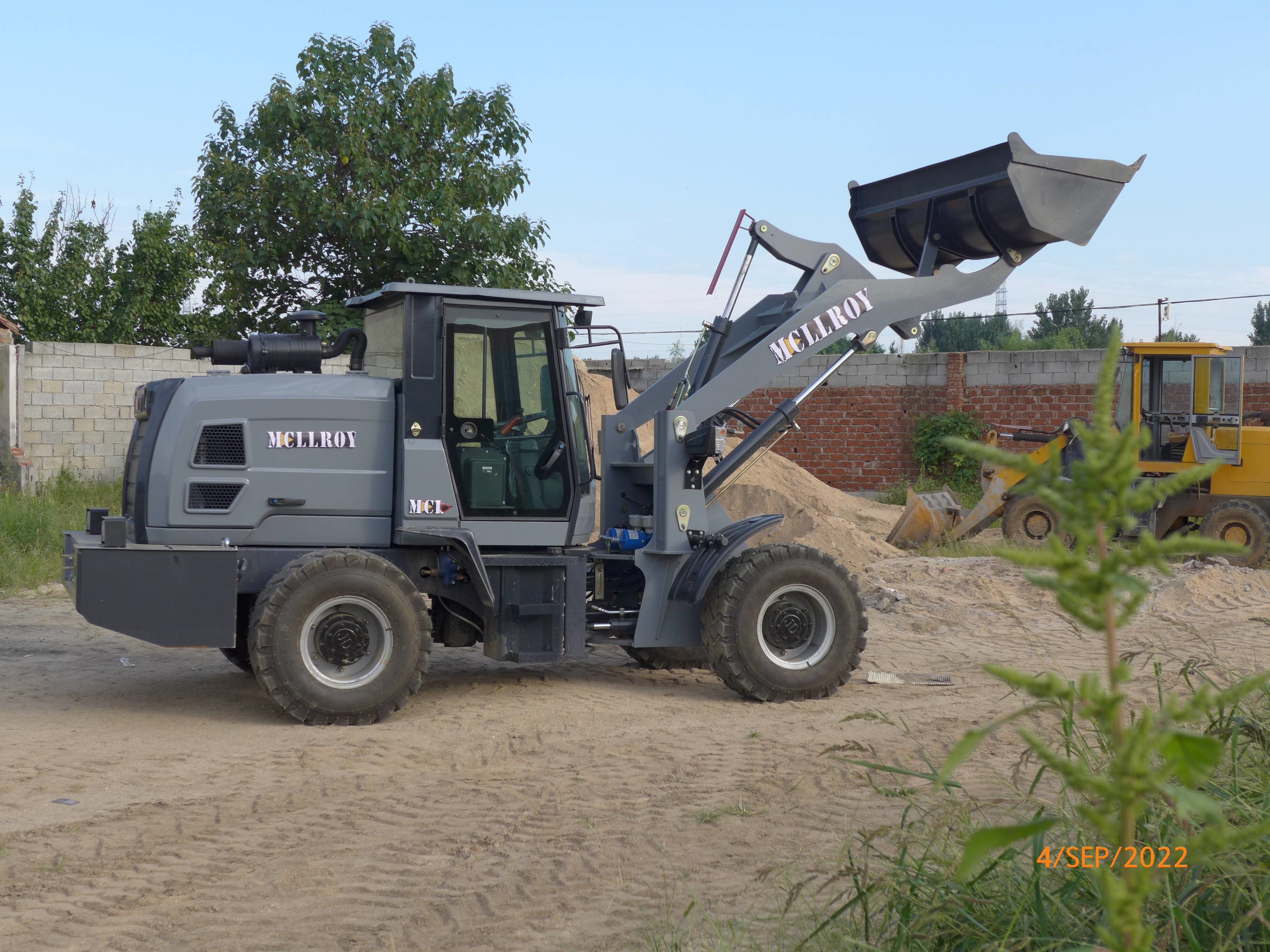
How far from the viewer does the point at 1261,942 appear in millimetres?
2723

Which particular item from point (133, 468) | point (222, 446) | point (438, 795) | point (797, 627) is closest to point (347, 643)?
point (222, 446)

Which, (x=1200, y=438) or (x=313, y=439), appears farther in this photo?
(x=1200, y=438)

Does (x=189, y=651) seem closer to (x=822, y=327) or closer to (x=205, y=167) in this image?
(x=822, y=327)

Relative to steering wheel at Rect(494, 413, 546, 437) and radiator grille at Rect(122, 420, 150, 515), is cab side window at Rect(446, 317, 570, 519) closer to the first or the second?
steering wheel at Rect(494, 413, 546, 437)

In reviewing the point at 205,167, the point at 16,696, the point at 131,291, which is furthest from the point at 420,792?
the point at 131,291

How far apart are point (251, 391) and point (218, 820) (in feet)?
9.46

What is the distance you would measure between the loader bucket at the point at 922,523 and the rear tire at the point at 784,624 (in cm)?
724

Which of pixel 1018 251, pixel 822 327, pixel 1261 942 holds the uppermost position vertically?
pixel 1018 251

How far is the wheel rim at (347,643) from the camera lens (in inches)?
269

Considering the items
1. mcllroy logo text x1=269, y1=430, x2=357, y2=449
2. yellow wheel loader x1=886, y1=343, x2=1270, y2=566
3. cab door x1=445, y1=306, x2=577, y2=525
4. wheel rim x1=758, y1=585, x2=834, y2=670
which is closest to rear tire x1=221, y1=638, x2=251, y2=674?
mcllroy logo text x1=269, y1=430, x2=357, y2=449

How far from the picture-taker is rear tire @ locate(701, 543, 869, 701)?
7.40m

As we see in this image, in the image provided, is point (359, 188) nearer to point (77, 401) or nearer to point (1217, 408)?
point (77, 401)

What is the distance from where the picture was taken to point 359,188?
1862cm
